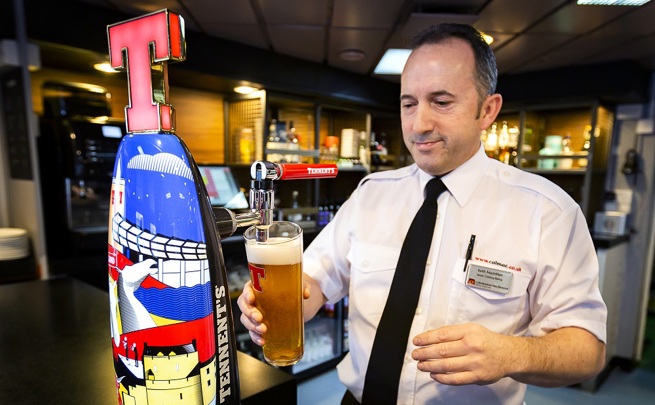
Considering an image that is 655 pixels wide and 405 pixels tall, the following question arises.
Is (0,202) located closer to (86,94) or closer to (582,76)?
(86,94)

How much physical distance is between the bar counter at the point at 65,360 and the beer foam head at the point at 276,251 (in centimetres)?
29

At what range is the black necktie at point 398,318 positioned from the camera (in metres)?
1.12

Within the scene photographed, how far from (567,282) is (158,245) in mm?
1024

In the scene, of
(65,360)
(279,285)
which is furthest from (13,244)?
(279,285)

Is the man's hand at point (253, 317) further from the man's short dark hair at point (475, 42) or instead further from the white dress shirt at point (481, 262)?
the man's short dark hair at point (475, 42)

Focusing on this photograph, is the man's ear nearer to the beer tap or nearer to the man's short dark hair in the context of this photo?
the man's short dark hair

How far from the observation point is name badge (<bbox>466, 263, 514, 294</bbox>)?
1.10 meters

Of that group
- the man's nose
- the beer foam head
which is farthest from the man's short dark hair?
the beer foam head

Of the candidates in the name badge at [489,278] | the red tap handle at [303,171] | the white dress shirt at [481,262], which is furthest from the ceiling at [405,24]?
the red tap handle at [303,171]

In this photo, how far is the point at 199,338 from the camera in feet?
1.70

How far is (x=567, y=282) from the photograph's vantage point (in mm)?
1019

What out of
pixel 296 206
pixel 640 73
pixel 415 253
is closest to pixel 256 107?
pixel 296 206

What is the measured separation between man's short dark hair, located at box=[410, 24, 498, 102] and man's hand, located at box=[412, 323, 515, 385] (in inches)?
28.4

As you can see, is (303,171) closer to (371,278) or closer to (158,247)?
(158,247)
